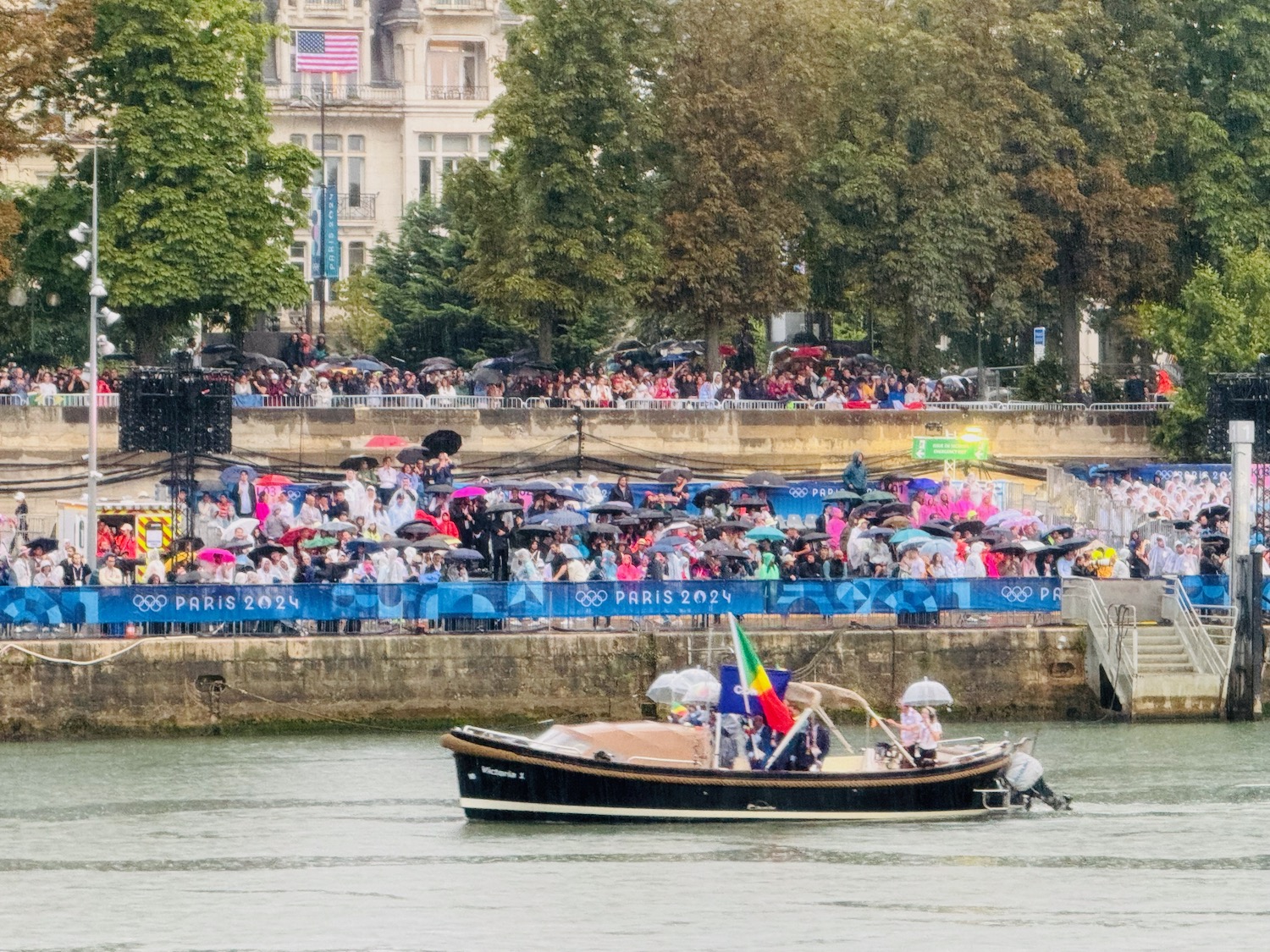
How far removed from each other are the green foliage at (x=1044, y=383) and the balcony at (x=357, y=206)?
32.2 metres

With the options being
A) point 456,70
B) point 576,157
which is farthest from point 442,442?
point 456,70

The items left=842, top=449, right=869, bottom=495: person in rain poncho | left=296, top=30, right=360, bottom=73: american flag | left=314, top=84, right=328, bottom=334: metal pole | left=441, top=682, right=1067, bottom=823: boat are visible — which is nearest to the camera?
left=441, top=682, right=1067, bottom=823: boat

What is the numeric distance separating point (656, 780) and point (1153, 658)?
1290 cm

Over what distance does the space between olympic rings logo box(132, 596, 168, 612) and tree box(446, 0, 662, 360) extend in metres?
24.3

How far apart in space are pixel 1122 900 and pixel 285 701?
16357 mm

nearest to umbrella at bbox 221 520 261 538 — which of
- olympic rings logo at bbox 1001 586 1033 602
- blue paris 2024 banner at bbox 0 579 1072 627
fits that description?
blue paris 2024 banner at bbox 0 579 1072 627

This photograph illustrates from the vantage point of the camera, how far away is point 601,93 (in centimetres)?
7006

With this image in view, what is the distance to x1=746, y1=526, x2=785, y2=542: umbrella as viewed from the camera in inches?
1980

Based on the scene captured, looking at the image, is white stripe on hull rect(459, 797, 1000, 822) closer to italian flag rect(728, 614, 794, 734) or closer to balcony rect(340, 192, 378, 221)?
italian flag rect(728, 614, 794, 734)

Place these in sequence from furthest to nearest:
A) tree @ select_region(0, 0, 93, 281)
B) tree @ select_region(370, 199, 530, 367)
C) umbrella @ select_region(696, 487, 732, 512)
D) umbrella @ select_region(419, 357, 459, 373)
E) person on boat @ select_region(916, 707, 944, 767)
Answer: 1. tree @ select_region(370, 199, 530, 367)
2. umbrella @ select_region(419, 357, 459, 373)
3. tree @ select_region(0, 0, 93, 281)
4. umbrella @ select_region(696, 487, 732, 512)
5. person on boat @ select_region(916, 707, 944, 767)

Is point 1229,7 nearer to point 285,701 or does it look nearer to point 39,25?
point 39,25

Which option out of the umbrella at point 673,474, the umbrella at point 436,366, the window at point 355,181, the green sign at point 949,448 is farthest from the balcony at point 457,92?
the umbrella at point 673,474

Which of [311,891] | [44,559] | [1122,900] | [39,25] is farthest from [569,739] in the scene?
[39,25]

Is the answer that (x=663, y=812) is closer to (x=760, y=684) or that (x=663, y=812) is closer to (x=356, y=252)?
(x=760, y=684)
